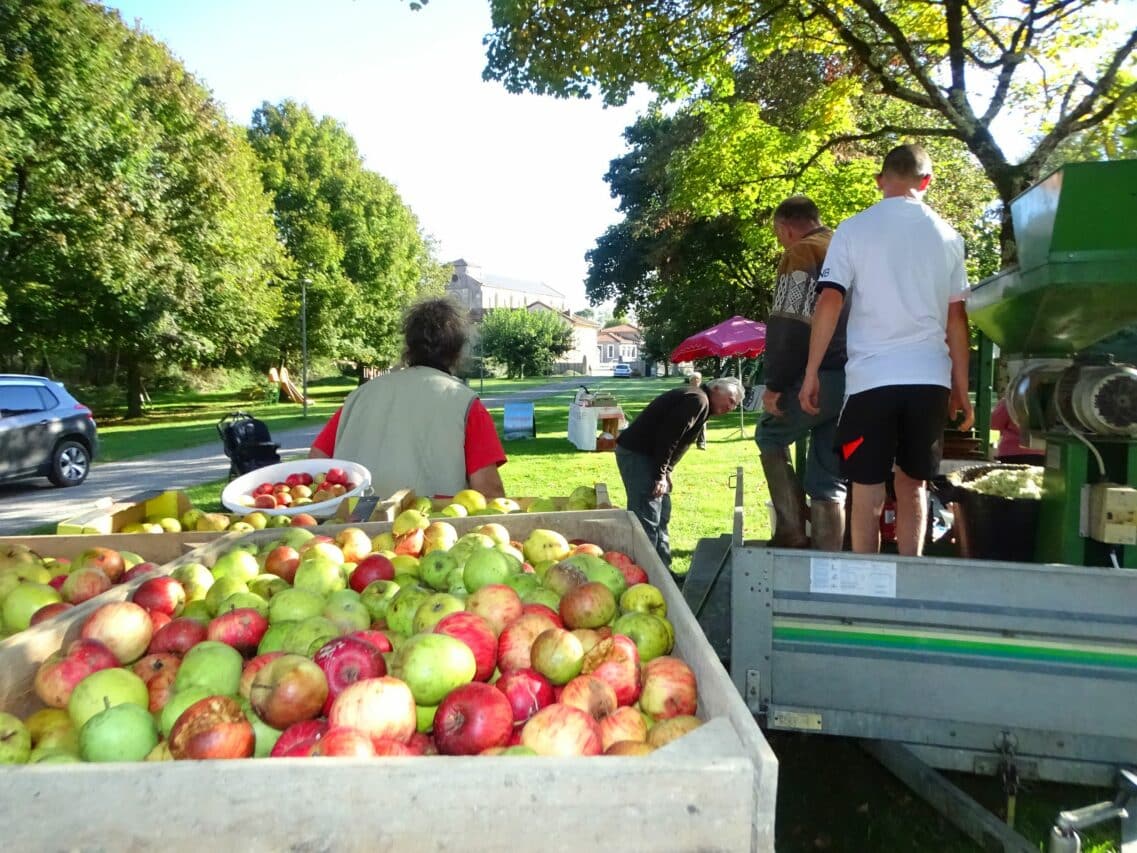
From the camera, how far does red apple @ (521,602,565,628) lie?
2.20 metres

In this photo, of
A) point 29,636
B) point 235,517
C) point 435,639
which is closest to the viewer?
point 435,639

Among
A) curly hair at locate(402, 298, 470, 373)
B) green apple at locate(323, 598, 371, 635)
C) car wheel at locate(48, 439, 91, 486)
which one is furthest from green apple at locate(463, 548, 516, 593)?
car wheel at locate(48, 439, 91, 486)

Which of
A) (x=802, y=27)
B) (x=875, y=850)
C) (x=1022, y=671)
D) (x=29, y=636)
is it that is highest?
(x=802, y=27)

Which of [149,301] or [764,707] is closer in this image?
[764,707]

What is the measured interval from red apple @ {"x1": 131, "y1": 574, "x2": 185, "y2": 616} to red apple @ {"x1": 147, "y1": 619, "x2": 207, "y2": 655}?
16 cm

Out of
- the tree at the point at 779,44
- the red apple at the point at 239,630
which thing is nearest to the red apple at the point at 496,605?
the red apple at the point at 239,630

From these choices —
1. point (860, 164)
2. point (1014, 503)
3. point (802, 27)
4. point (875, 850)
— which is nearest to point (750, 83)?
point (860, 164)

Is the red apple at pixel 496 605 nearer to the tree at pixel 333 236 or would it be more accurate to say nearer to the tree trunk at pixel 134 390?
the tree trunk at pixel 134 390

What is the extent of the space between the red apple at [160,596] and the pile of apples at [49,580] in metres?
0.19

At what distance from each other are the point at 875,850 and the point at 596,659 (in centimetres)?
177

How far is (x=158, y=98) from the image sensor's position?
2584cm

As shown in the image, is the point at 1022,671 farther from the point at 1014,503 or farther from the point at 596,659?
the point at 1014,503

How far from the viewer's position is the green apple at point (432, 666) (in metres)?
1.79

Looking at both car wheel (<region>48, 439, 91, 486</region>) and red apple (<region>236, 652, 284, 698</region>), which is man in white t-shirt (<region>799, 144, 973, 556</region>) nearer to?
red apple (<region>236, 652, 284, 698</region>)
